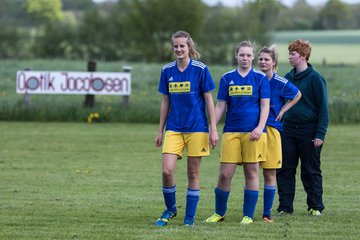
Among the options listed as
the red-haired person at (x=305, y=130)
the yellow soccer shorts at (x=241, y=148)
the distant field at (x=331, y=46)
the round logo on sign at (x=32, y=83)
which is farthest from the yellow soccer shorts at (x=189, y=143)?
the distant field at (x=331, y=46)

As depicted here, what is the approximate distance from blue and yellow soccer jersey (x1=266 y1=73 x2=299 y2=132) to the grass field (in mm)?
1157

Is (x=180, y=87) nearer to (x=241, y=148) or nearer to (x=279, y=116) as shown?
(x=241, y=148)

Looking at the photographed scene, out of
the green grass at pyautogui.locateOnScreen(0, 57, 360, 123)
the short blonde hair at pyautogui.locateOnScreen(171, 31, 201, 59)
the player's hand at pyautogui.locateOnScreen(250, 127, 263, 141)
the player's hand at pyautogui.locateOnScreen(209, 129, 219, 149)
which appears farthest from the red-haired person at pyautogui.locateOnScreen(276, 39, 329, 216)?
the green grass at pyautogui.locateOnScreen(0, 57, 360, 123)

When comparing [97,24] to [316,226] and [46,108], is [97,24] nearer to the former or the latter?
[46,108]

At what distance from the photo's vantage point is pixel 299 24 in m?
107

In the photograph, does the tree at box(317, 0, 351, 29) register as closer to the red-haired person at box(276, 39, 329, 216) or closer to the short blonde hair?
the red-haired person at box(276, 39, 329, 216)

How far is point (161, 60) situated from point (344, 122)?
151ft

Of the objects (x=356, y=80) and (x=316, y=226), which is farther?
(x=356, y=80)

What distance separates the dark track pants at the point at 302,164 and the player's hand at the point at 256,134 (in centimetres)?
136

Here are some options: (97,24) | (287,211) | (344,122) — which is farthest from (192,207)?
(97,24)

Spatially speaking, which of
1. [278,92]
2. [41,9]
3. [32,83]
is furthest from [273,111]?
[41,9]

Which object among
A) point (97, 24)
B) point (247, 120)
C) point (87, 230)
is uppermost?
point (97, 24)

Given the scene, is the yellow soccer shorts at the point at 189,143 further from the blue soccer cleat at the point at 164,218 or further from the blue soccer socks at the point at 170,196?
the blue soccer cleat at the point at 164,218

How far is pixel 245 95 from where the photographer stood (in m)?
9.35
